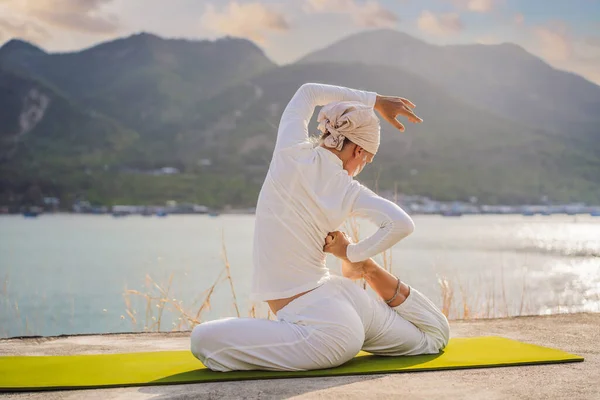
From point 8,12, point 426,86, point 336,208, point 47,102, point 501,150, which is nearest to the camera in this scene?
point 336,208

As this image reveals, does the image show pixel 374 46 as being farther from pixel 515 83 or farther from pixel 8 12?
pixel 8 12

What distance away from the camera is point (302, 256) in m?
2.78

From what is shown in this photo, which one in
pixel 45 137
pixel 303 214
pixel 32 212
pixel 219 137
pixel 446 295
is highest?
pixel 219 137

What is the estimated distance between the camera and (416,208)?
170ft

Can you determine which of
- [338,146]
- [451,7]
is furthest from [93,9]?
[338,146]

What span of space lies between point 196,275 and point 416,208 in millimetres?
30899

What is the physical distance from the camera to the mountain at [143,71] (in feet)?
264

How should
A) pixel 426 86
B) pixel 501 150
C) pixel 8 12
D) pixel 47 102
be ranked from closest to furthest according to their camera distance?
pixel 501 150
pixel 426 86
pixel 47 102
pixel 8 12

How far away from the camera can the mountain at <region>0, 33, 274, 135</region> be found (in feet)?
264

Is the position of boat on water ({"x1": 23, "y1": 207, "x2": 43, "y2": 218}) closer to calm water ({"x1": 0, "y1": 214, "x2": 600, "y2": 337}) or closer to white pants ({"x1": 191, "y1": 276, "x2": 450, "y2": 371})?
calm water ({"x1": 0, "y1": 214, "x2": 600, "y2": 337})

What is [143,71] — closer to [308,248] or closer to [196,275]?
[196,275]

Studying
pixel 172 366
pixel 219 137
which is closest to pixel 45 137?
pixel 219 137

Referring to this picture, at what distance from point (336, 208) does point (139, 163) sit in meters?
64.3

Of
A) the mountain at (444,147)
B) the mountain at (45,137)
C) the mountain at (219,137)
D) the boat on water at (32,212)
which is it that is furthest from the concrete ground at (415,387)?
the boat on water at (32,212)
